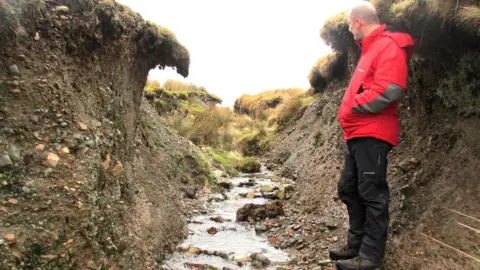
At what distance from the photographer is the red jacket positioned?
3.32m

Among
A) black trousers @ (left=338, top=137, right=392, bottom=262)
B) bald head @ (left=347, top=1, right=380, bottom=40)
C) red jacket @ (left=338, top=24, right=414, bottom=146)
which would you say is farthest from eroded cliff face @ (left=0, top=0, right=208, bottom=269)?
bald head @ (left=347, top=1, right=380, bottom=40)

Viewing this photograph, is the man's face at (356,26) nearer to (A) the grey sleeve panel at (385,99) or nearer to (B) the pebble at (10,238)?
(A) the grey sleeve panel at (385,99)

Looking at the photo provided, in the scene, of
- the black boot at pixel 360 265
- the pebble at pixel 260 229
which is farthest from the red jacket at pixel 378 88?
the pebble at pixel 260 229

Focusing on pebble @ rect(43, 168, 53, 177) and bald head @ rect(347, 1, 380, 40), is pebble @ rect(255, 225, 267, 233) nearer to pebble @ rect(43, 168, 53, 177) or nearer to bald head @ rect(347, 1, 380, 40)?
bald head @ rect(347, 1, 380, 40)

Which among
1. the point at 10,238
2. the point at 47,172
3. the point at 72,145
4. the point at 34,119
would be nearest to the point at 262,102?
the point at 72,145

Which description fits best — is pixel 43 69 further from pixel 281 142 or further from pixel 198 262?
pixel 281 142

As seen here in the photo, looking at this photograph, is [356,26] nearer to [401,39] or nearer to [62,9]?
[401,39]

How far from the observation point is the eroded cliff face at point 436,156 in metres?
3.27

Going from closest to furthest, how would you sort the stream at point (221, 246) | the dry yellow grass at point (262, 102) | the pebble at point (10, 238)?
the pebble at point (10, 238), the stream at point (221, 246), the dry yellow grass at point (262, 102)

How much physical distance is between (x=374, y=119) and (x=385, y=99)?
250 millimetres

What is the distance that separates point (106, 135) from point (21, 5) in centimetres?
145

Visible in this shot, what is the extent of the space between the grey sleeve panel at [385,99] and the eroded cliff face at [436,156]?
2.68 feet

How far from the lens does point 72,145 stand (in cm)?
337

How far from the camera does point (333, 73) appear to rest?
987 cm
